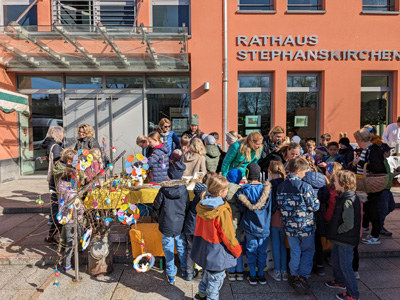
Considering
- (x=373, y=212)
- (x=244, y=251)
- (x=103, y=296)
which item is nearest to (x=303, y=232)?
(x=244, y=251)

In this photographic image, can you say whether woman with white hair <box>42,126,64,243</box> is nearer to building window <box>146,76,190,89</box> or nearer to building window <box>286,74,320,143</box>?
building window <box>146,76,190,89</box>

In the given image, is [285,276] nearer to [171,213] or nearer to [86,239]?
[171,213]

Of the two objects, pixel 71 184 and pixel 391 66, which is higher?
pixel 391 66

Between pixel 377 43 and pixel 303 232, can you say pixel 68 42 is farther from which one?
pixel 377 43

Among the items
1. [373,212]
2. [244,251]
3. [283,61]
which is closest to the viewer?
[244,251]

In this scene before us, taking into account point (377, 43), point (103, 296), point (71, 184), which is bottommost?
point (103, 296)

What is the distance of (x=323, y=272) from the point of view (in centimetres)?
351

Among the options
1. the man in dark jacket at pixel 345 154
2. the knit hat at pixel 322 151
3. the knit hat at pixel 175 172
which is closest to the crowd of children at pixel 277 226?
the knit hat at pixel 175 172

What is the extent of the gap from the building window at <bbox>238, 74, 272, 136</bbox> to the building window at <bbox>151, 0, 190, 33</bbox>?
263 cm

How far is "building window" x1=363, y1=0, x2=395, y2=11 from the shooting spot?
8844 millimetres

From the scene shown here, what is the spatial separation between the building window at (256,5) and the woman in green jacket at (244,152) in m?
6.19

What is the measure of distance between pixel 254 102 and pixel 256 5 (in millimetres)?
3028

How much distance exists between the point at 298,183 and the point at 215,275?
4.33ft

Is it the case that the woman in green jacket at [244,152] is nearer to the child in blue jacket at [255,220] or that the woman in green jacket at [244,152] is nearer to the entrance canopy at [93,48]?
the child in blue jacket at [255,220]
